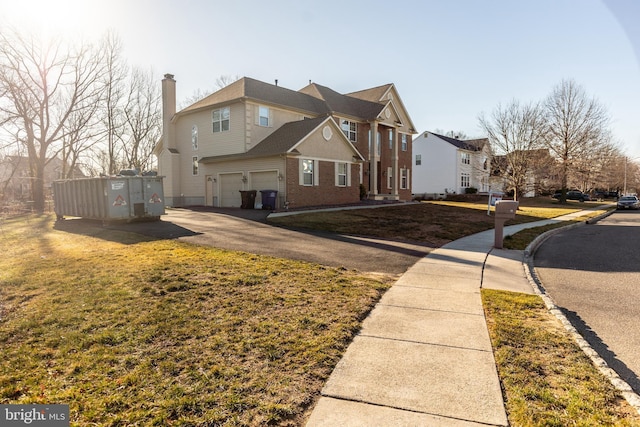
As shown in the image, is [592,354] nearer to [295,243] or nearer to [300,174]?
[295,243]

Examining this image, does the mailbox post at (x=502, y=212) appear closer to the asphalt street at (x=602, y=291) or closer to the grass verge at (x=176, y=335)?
the asphalt street at (x=602, y=291)

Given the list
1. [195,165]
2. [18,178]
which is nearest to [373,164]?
[195,165]

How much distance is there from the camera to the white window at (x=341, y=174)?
79.6 ft

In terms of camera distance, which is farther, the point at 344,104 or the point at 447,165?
the point at 447,165

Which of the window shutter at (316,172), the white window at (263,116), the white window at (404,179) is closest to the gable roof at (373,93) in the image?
the white window at (404,179)

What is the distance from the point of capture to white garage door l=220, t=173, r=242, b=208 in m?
23.7

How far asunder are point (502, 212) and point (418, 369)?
9212 mm

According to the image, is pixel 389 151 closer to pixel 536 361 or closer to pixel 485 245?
pixel 485 245

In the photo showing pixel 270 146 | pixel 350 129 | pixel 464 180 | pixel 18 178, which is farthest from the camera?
pixel 464 180

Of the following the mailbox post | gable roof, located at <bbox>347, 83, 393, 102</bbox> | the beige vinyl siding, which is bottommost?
the mailbox post

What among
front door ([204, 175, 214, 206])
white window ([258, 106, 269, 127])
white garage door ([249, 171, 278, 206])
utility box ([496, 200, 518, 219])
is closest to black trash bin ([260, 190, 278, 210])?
white garage door ([249, 171, 278, 206])

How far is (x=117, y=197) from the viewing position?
1471 centimetres

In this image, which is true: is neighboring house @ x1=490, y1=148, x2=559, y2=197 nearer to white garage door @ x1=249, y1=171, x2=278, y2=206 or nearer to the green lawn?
white garage door @ x1=249, y1=171, x2=278, y2=206

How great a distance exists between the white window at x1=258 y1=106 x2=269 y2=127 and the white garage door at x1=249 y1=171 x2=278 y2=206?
3825mm
